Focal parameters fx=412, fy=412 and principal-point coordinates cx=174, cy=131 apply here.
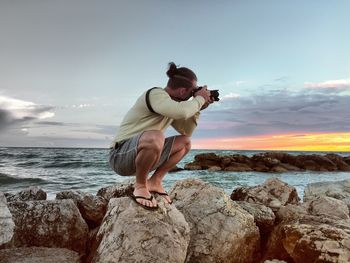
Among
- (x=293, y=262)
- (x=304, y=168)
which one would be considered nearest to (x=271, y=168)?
(x=304, y=168)

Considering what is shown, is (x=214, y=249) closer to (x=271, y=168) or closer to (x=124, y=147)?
(x=124, y=147)

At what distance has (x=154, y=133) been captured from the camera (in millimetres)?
3961

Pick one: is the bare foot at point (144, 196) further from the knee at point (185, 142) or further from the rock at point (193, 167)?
the rock at point (193, 167)

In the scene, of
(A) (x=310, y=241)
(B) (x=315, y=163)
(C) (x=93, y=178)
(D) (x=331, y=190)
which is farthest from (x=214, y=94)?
(B) (x=315, y=163)

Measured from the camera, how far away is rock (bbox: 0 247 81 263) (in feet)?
12.5

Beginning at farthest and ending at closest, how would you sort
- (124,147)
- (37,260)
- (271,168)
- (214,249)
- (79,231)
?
(271,168) → (79,231) → (214,249) → (124,147) → (37,260)

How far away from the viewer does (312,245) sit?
4.32 m

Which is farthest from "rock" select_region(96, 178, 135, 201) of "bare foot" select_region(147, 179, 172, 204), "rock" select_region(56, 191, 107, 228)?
"bare foot" select_region(147, 179, 172, 204)

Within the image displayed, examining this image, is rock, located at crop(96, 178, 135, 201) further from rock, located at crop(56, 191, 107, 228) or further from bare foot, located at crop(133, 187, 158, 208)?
bare foot, located at crop(133, 187, 158, 208)

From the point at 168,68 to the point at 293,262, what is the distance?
8.45ft

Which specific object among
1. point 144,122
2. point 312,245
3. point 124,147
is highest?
point 144,122

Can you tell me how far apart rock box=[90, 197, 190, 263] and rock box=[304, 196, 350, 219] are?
2946 millimetres

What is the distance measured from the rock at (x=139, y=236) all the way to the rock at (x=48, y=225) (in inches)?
36.8

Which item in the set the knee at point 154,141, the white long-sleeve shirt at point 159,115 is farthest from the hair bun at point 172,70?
the knee at point 154,141
